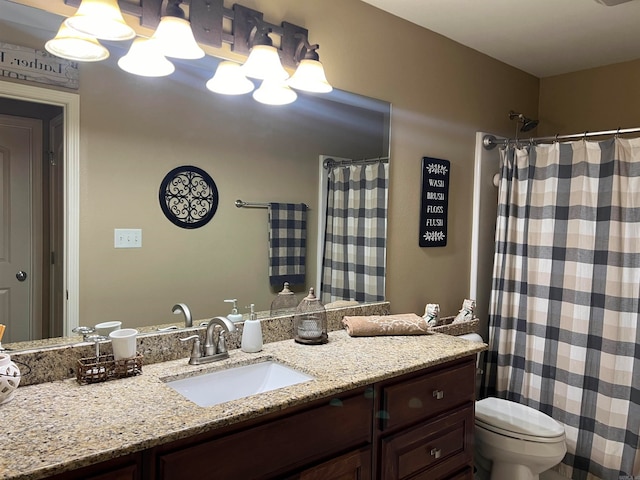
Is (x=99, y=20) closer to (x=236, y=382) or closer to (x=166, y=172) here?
(x=166, y=172)

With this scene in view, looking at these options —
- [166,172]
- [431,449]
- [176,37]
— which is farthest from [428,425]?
[176,37]

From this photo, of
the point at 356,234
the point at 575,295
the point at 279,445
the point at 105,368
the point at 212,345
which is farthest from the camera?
the point at 575,295

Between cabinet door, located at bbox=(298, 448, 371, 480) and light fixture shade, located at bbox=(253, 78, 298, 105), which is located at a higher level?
light fixture shade, located at bbox=(253, 78, 298, 105)

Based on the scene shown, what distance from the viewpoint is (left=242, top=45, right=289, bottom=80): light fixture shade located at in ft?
5.85

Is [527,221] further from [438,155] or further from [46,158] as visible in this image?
[46,158]

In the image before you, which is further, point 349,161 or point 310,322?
point 349,161

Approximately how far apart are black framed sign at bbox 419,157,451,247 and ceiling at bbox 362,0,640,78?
2.34 ft

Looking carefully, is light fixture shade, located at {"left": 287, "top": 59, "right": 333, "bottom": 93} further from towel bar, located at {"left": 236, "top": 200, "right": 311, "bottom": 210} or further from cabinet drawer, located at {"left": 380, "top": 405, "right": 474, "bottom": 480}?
cabinet drawer, located at {"left": 380, "top": 405, "right": 474, "bottom": 480}

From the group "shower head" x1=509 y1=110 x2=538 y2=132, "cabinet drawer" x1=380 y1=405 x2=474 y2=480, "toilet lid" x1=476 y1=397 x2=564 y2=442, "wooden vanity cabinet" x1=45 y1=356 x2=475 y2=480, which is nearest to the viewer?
"wooden vanity cabinet" x1=45 y1=356 x2=475 y2=480

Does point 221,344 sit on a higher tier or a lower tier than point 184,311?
lower

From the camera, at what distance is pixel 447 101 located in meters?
Answer: 2.69

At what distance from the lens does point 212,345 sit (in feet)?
5.50

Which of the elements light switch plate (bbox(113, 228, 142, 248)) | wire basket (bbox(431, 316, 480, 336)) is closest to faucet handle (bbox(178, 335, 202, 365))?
light switch plate (bbox(113, 228, 142, 248))

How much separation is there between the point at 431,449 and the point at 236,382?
792 millimetres
